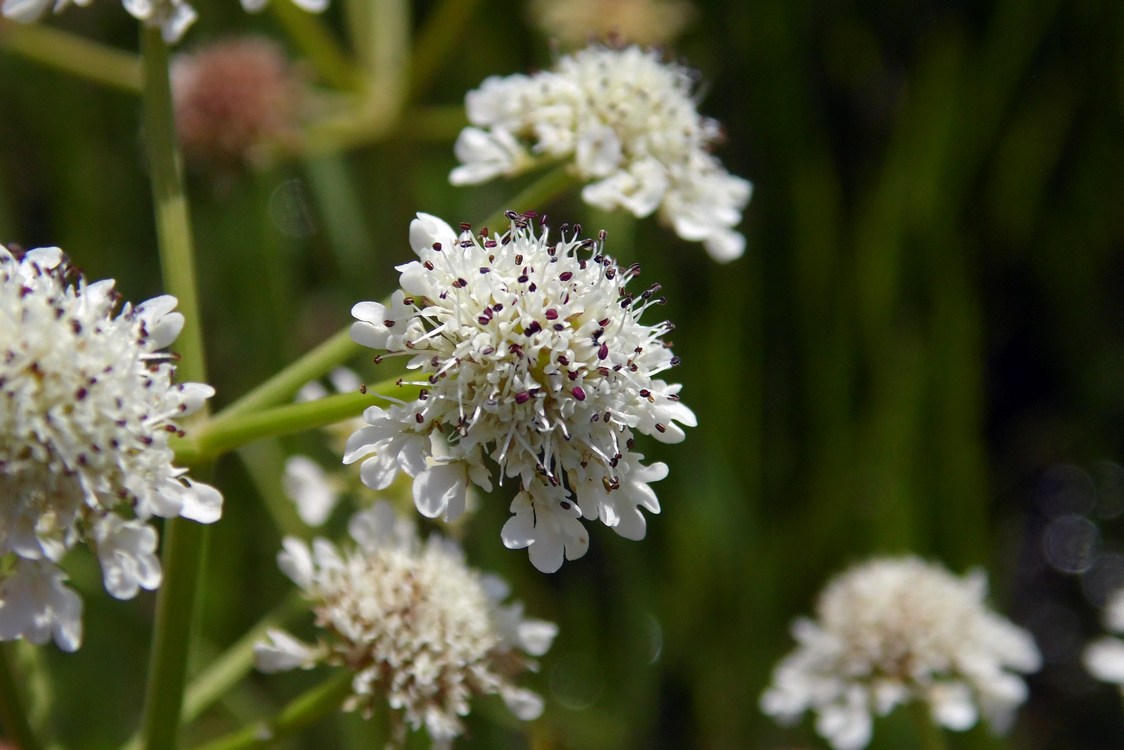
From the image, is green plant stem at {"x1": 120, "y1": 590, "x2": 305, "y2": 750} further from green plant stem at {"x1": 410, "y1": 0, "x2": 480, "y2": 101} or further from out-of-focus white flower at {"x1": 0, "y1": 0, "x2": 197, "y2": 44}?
green plant stem at {"x1": 410, "y1": 0, "x2": 480, "y2": 101}

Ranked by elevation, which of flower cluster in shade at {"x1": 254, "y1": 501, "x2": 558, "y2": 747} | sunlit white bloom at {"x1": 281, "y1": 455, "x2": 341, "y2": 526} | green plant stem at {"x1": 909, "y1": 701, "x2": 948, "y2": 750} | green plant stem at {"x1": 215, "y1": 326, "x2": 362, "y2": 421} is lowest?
flower cluster in shade at {"x1": 254, "y1": 501, "x2": 558, "y2": 747}

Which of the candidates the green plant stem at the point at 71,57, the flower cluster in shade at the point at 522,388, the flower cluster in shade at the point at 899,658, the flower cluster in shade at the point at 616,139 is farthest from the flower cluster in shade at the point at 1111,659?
the green plant stem at the point at 71,57

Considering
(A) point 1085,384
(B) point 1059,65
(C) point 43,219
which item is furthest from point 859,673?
(C) point 43,219

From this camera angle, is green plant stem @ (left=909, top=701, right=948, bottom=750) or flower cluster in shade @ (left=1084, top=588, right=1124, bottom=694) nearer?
green plant stem @ (left=909, top=701, right=948, bottom=750)

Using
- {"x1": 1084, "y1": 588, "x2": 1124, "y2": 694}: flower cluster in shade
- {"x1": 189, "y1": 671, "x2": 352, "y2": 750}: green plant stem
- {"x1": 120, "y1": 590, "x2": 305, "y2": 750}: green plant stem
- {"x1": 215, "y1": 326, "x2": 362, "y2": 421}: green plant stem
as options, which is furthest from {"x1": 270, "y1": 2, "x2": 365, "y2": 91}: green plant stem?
{"x1": 1084, "y1": 588, "x2": 1124, "y2": 694}: flower cluster in shade

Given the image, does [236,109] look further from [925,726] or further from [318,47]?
[925,726]

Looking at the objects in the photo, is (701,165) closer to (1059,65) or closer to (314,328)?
(314,328)

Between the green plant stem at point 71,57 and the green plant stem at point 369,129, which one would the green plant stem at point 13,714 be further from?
the green plant stem at point 369,129
